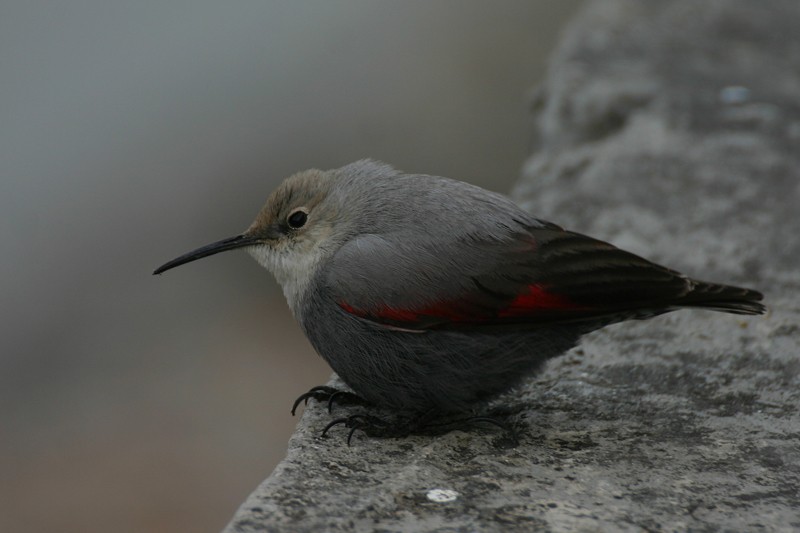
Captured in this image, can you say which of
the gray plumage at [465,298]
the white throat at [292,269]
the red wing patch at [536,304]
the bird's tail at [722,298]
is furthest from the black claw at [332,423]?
the bird's tail at [722,298]

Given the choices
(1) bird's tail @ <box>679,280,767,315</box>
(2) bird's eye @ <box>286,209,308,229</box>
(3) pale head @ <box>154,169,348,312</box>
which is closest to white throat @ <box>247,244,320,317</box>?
(3) pale head @ <box>154,169,348,312</box>

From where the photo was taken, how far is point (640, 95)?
550 cm

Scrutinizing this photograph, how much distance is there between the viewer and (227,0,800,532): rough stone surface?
8.57 ft

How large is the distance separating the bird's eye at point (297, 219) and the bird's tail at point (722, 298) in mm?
1320

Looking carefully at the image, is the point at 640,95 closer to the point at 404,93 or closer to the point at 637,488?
the point at 637,488

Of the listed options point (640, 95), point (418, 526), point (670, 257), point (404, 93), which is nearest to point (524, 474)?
point (418, 526)

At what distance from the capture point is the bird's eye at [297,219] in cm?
372

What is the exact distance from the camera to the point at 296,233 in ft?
12.1

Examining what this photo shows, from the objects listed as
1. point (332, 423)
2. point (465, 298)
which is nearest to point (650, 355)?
point (465, 298)

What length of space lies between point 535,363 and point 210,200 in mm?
5492

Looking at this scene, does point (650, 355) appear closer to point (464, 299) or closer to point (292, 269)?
point (464, 299)

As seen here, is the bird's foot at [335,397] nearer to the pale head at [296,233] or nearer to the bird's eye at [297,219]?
the pale head at [296,233]

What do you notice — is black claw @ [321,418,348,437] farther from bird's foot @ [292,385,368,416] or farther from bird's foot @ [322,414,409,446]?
bird's foot @ [292,385,368,416]

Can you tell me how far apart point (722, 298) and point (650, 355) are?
1.70ft
